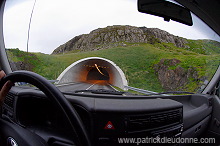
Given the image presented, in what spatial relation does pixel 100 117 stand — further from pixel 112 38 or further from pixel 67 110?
pixel 112 38

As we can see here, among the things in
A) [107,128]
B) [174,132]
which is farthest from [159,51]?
[107,128]

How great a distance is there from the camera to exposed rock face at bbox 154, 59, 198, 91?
2.67 m

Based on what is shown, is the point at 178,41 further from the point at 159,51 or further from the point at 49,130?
the point at 49,130

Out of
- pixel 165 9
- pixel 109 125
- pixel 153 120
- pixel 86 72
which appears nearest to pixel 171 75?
pixel 165 9

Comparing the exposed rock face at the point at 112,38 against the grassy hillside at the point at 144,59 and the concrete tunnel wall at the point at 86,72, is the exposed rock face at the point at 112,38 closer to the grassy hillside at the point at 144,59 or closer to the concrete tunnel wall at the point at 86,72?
the grassy hillside at the point at 144,59

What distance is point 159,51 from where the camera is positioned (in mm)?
2771

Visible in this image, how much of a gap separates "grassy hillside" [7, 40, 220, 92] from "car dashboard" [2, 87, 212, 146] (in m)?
0.77

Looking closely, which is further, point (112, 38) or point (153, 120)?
point (112, 38)

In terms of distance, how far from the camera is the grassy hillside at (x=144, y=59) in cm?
262

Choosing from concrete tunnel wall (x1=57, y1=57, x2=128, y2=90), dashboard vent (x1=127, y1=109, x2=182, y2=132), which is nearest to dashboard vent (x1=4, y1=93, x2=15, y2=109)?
concrete tunnel wall (x1=57, y1=57, x2=128, y2=90)

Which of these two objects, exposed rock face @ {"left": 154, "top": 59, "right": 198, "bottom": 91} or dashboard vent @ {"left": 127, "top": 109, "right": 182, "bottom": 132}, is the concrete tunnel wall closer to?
exposed rock face @ {"left": 154, "top": 59, "right": 198, "bottom": 91}

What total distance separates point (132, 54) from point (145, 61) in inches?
15.7

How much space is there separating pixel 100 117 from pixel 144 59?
7.77ft

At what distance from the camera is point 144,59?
3160 mm
